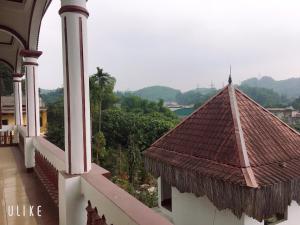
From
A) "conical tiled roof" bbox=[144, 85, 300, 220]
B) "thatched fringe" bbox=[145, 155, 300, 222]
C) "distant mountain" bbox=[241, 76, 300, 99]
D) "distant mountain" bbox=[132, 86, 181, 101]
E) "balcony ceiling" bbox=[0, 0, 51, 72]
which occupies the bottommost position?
"thatched fringe" bbox=[145, 155, 300, 222]

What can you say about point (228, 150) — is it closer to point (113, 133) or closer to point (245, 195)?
point (245, 195)

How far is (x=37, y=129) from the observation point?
510cm

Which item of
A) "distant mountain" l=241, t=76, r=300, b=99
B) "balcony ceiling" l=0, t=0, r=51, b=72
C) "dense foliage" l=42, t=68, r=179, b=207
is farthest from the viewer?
"distant mountain" l=241, t=76, r=300, b=99

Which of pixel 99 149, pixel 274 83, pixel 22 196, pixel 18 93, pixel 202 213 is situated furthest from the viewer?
pixel 274 83

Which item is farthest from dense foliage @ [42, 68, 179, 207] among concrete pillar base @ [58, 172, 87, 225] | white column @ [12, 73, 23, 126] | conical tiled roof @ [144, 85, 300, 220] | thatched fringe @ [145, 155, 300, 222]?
concrete pillar base @ [58, 172, 87, 225]

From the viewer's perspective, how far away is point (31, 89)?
491 cm

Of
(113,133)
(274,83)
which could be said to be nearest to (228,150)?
(113,133)

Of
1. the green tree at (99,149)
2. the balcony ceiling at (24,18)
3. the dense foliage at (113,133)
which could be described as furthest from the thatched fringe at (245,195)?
the green tree at (99,149)

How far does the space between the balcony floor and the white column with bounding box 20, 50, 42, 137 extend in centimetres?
77

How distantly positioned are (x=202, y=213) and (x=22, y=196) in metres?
4.78

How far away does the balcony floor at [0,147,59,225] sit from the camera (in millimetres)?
2799

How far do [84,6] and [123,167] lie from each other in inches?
723

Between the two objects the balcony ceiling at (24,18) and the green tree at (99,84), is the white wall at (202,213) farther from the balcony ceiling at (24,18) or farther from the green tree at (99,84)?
the green tree at (99,84)

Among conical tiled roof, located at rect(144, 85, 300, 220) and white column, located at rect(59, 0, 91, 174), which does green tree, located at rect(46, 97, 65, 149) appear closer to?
conical tiled roof, located at rect(144, 85, 300, 220)
